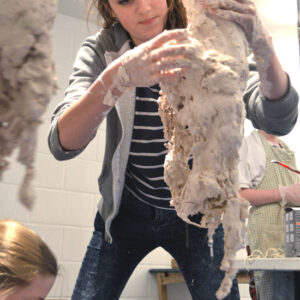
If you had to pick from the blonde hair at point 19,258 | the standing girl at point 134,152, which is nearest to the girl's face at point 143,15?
the standing girl at point 134,152

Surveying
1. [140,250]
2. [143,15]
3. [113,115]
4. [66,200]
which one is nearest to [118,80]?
[143,15]

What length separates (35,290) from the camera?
4.03 ft

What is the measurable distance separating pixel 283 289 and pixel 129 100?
3.88ft

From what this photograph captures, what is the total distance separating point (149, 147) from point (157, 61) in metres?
0.39

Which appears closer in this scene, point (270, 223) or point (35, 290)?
point (35, 290)

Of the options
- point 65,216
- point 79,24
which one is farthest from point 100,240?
point 79,24

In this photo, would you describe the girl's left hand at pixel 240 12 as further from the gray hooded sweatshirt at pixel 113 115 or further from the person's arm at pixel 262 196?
the person's arm at pixel 262 196

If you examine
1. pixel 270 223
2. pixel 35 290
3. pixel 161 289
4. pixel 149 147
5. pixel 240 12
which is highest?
pixel 240 12

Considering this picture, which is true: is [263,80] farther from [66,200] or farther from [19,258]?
[66,200]

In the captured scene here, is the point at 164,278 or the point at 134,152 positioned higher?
the point at 134,152

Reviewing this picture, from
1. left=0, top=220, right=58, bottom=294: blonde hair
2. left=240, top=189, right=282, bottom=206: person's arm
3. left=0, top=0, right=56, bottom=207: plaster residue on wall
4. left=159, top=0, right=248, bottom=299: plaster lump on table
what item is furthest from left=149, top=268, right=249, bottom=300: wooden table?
left=0, top=0, right=56, bottom=207: plaster residue on wall

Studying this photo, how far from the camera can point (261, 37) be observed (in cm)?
94

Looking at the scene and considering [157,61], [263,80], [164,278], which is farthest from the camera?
[164,278]

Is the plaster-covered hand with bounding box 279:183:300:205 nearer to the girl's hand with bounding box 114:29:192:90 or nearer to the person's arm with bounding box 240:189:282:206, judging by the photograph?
the person's arm with bounding box 240:189:282:206
